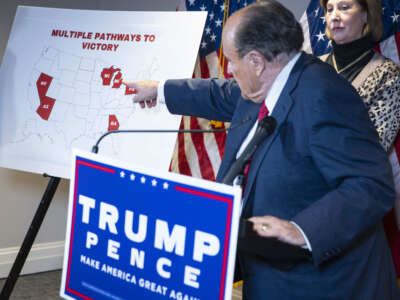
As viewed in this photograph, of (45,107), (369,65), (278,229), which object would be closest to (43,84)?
(45,107)

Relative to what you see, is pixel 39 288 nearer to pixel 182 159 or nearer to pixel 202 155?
pixel 182 159

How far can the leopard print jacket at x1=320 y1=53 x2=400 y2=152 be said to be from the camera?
184 cm

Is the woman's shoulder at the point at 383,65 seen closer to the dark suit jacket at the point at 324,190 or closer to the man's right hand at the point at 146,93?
the dark suit jacket at the point at 324,190

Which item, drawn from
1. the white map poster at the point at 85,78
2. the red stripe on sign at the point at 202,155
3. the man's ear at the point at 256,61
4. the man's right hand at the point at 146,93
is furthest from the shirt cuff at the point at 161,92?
the red stripe on sign at the point at 202,155

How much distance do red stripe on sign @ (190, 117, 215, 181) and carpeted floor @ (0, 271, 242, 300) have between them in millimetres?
685

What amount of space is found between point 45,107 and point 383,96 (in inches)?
63.3

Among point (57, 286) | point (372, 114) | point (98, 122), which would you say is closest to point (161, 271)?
point (372, 114)

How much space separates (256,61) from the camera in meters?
1.26

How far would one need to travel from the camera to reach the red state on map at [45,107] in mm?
2463

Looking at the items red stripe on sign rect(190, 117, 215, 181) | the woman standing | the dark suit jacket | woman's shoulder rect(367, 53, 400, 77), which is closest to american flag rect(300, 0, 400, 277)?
the woman standing

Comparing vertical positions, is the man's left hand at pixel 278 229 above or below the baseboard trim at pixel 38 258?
above

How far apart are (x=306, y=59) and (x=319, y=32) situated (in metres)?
1.10

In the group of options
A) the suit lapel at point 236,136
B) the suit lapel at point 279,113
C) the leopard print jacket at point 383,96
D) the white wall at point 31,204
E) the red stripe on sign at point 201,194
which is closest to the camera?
the red stripe on sign at point 201,194

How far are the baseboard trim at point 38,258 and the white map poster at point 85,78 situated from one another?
914 millimetres
